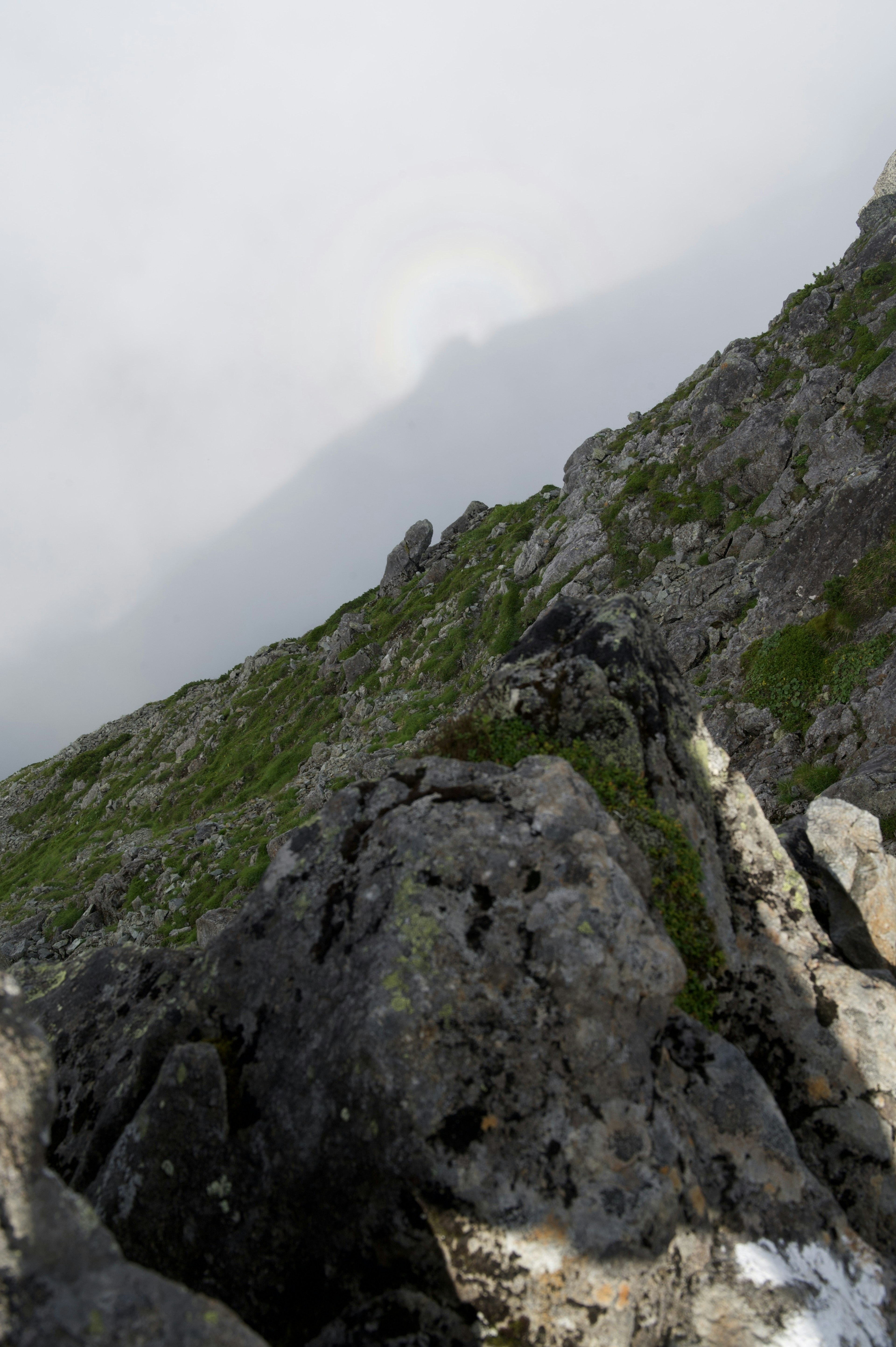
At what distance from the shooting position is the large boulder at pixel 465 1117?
7379mm

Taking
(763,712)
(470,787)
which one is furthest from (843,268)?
(470,787)

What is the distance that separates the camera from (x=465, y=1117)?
766cm

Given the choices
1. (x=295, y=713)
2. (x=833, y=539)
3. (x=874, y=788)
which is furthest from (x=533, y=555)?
(x=874, y=788)

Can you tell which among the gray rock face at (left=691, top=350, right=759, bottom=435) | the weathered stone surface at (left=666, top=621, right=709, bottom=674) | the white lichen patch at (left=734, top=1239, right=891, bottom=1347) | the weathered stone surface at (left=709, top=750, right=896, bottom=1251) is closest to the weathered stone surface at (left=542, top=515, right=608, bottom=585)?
the gray rock face at (left=691, top=350, right=759, bottom=435)

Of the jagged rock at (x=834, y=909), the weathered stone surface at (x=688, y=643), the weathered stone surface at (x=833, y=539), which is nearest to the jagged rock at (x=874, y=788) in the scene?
the jagged rock at (x=834, y=909)

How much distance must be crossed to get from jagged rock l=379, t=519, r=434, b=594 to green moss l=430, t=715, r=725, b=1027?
72534mm

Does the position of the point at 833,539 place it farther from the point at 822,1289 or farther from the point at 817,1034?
the point at 822,1289

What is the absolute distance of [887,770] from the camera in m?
21.2

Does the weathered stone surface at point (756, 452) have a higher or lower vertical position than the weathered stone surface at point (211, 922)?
higher

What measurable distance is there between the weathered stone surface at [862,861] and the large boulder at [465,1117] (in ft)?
14.8

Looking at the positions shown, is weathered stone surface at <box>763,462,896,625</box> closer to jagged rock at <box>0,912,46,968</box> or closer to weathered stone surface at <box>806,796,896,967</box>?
weathered stone surface at <box>806,796,896,967</box>

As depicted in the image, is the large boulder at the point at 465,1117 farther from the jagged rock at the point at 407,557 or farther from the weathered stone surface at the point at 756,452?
the jagged rock at the point at 407,557

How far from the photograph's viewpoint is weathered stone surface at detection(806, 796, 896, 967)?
13891 mm

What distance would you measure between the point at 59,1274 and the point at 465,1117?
4.26 meters
